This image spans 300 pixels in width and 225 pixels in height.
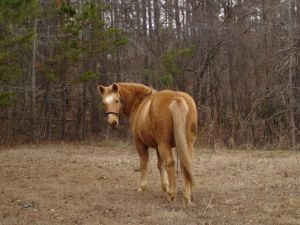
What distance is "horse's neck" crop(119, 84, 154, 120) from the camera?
342 inches

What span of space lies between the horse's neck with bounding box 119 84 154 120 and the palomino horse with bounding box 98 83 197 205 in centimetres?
13

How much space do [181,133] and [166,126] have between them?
1.01 feet

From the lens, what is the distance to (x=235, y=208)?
7.16 metres

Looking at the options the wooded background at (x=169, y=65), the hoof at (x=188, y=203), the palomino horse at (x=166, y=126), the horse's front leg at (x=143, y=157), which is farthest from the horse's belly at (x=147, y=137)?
the wooded background at (x=169, y=65)

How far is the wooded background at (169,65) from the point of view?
61.3 ft

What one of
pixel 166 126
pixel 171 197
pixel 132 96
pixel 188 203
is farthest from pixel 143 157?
pixel 188 203

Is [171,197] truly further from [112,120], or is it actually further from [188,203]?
[112,120]

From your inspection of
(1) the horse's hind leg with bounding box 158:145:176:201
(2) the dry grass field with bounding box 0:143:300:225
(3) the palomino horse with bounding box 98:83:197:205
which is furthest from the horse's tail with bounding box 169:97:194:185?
(2) the dry grass field with bounding box 0:143:300:225

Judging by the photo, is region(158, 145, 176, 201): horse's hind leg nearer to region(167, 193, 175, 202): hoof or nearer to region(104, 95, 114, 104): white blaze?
region(167, 193, 175, 202): hoof

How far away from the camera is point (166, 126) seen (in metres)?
7.31

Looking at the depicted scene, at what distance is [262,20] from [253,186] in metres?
14.6

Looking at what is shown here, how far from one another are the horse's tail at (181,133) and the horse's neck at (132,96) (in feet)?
4.92

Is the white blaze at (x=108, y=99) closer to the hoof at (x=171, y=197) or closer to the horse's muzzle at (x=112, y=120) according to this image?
the horse's muzzle at (x=112, y=120)

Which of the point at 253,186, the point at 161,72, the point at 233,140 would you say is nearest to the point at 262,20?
Answer: the point at 161,72
